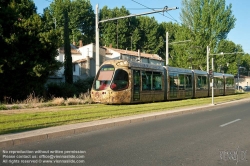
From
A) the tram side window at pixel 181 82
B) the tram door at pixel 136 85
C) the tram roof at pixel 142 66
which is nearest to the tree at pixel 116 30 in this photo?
the tram side window at pixel 181 82

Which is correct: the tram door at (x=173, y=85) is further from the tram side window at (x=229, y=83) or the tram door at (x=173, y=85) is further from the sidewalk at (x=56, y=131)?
the tram side window at (x=229, y=83)

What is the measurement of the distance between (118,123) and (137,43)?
A: 2822 inches

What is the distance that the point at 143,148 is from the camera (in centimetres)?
741

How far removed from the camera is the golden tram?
19219 mm

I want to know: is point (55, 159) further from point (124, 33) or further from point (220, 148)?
point (124, 33)

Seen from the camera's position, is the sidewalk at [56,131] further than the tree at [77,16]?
No

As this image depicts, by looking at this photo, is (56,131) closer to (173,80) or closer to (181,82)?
(173,80)

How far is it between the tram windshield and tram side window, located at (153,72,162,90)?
14.3 feet

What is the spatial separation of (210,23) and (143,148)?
1716 inches

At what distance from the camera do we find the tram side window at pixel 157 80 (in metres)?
22.7

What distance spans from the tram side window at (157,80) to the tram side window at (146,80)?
690 millimetres

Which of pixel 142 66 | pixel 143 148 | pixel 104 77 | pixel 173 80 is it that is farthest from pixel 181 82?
pixel 143 148

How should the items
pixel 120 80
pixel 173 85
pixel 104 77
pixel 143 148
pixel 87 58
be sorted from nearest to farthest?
pixel 143 148
pixel 120 80
pixel 104 77
pixel 173 85
pixel 87 58

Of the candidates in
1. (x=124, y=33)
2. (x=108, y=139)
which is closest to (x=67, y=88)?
(x=108, y=139)
